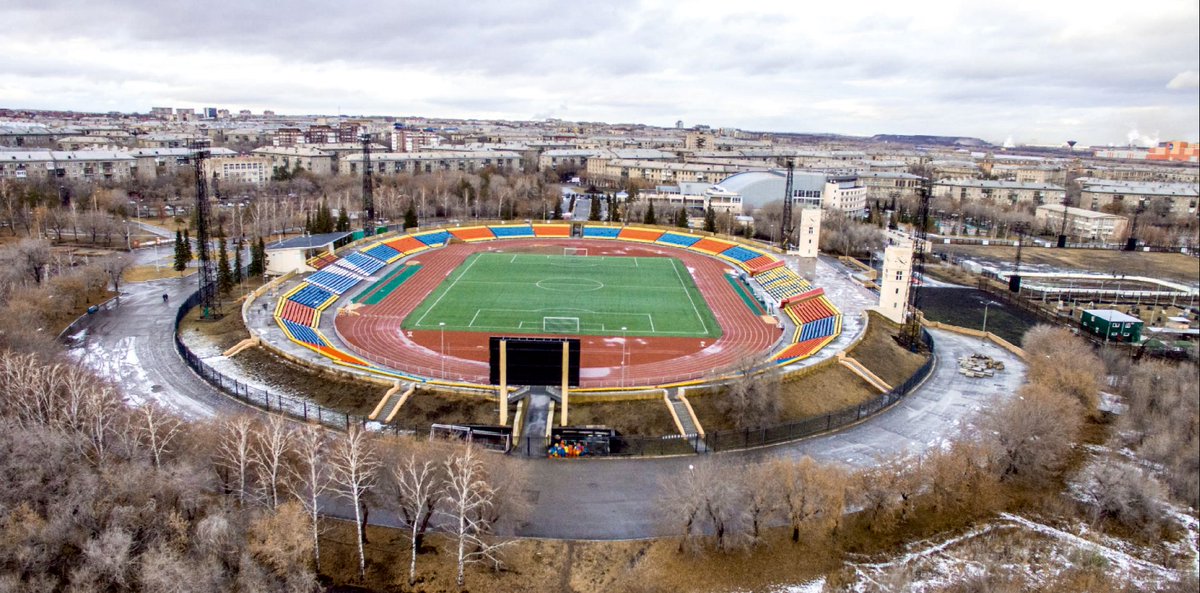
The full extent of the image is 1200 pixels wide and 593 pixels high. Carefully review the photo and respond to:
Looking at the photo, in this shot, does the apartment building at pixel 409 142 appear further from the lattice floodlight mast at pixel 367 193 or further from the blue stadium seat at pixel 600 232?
the lattice floodlight mast at pixel 367 193

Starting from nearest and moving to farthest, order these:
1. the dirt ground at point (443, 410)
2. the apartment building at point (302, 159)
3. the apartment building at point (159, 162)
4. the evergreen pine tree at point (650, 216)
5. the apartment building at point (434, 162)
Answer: the dirt ground at point (443, 410) < the evergreen pine tree at point (650, 216) < the apartment building at point (159, 162) < the apartment building at point (302, 159) < the apartment building at point (434, 162)

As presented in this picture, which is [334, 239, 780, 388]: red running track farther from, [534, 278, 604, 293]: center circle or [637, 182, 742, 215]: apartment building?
[637, 182, 742, 215]: apartment building

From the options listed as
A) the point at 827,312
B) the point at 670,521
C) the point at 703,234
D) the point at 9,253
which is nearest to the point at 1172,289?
the point at 827,312

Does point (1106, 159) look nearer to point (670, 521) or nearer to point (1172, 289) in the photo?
point (1172, 289)

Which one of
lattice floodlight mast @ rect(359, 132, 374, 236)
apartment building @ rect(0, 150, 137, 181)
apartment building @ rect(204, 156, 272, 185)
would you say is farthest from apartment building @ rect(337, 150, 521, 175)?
lattice floodlight mast @ rect(359, 132, 374, 236)

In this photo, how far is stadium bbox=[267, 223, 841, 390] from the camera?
3119 centimetres

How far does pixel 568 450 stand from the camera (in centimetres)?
2256

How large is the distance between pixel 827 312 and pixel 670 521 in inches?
888

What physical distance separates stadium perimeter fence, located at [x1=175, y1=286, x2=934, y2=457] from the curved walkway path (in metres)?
0.39

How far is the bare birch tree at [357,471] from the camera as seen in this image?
16.6 meters

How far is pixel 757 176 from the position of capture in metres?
83.1

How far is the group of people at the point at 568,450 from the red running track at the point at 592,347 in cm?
578

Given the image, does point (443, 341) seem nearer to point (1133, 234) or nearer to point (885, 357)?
point (885, 357)

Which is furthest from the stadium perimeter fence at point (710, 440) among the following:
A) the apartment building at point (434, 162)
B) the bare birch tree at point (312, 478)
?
the apartment building at point (434, 162)
